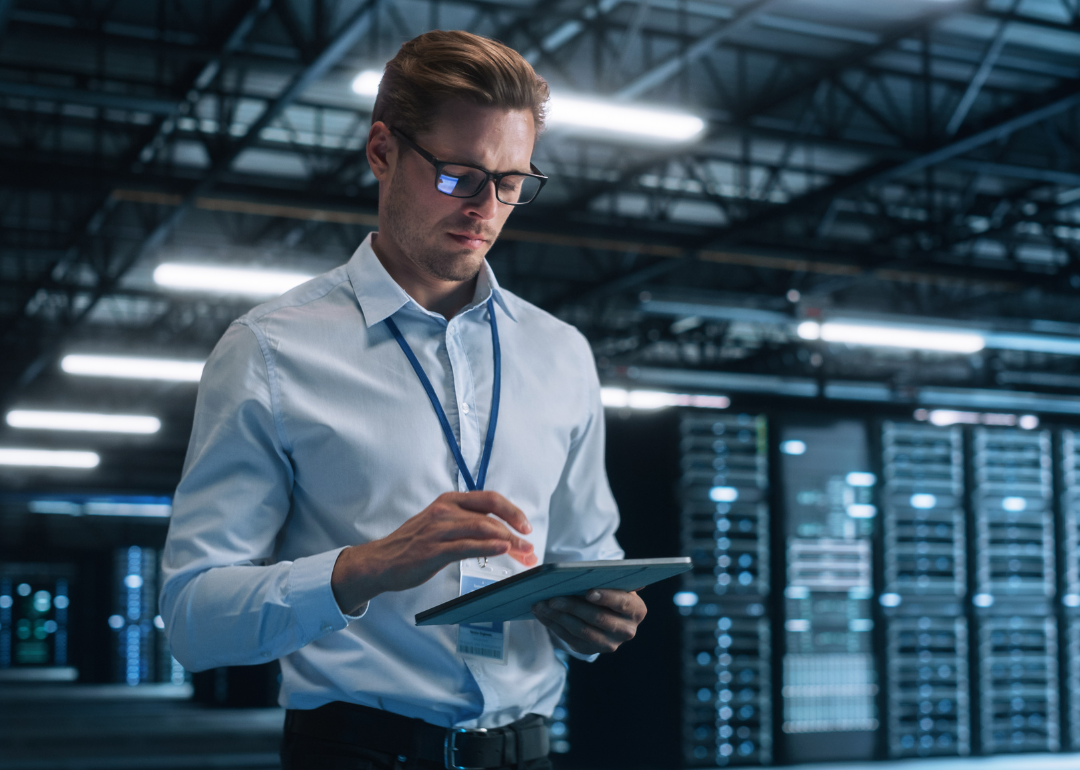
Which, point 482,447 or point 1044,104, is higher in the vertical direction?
point 1044,104

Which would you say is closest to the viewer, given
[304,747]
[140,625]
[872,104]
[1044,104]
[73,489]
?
[304,747]

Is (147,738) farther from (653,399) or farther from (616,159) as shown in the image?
(653,399)

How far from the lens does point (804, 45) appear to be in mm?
9516

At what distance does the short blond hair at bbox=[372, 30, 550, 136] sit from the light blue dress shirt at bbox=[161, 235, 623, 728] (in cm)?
19

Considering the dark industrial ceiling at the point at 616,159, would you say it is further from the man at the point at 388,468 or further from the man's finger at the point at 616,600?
the man's finger at the point at 616,600

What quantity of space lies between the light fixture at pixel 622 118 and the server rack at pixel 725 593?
1725 millimetres

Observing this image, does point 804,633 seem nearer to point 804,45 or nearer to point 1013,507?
point 1013,507

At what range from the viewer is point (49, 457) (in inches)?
637

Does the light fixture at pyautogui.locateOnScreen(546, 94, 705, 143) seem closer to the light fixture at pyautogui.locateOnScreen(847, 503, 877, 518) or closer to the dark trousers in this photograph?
the light fixture at pyautogui.locateOnScreen(847, 503, 877, 518)

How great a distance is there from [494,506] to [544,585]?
101mm

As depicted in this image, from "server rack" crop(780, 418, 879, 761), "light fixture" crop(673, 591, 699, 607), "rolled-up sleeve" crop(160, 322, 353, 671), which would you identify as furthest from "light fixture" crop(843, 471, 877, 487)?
"rolled-up sleeve" crop(160, 322, 353, 671)

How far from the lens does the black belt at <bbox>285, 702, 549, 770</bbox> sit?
1208 mm

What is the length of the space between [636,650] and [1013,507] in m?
2.91

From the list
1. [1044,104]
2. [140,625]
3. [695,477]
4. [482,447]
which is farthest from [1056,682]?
[140,625]
